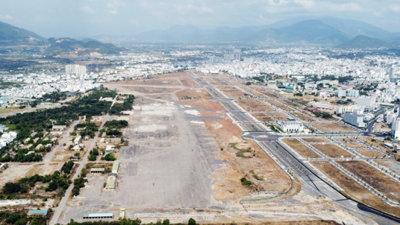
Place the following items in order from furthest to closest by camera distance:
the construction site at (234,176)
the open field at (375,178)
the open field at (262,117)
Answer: the open field at (262,117) → the open field at (375,178) → the construction site at (234,176)

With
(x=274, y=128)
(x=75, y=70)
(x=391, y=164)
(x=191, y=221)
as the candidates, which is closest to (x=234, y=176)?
(x=191, y=221)

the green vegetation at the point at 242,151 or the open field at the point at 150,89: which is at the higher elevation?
the open field at the point at 150,89

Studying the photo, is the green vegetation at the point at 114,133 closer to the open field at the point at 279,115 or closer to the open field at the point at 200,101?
the open field at the point at 200,101

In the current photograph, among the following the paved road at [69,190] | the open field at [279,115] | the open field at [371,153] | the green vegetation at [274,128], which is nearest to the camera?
the paved road at [69,190]

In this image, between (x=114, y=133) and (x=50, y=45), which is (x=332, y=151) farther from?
(x=50, y=45)

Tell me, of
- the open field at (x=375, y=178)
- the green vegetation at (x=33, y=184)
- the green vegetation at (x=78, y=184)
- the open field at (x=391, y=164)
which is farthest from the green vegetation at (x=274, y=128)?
the green vegetation at (x=33, y=184)

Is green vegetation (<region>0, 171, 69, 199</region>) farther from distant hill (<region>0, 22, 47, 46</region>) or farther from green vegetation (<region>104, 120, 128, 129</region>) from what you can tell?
distant hill (<region>0, 22, 47, 46</region>)

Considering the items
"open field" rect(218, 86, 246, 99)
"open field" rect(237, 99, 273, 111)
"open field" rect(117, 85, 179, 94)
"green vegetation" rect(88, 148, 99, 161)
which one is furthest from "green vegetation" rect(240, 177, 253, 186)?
"open field" rect(117, 85, 179, 94)
